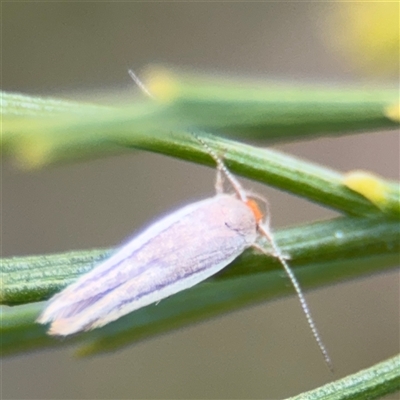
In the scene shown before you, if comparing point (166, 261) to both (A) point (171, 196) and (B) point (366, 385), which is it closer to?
(B) point (366, 385)

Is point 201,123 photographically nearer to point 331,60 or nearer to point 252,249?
point 252,249

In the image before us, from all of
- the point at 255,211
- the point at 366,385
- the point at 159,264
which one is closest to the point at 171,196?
the point at 255,211

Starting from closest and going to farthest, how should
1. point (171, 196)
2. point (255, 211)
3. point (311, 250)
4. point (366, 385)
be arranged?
1. point (366, 385)
2. point (311, 250)
3. point (255, 211)
4. point (171, 196)

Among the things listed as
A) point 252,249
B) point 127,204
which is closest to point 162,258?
point 252,249

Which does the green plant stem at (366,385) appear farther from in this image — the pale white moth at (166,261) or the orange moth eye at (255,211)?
the orange moth eye at (255,211)

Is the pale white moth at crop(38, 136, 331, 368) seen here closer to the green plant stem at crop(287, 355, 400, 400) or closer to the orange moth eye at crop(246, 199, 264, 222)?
the orange moth eye at crop(246, 199, 264, 222)

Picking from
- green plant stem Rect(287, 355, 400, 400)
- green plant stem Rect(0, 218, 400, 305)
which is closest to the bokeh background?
green plant stem Rect(0, 218, 400, 305)
